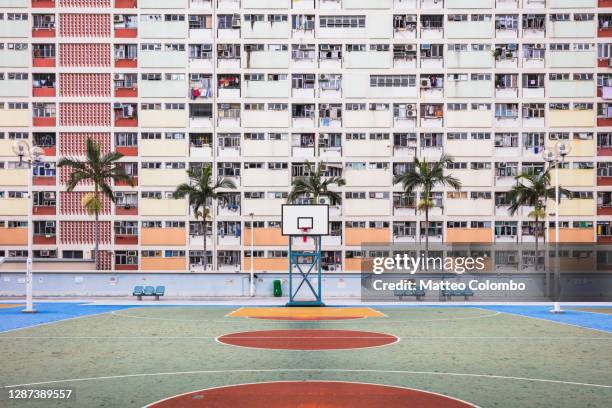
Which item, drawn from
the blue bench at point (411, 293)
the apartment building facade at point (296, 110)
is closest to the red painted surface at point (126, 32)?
the apartment building facade at point (296, 110)

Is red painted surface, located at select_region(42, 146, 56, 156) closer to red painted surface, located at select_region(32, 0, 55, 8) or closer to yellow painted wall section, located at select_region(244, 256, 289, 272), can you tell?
red painted surface, located at select_region(32, 0, 55, 8)

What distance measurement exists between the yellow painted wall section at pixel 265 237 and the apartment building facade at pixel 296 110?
0.90 feet

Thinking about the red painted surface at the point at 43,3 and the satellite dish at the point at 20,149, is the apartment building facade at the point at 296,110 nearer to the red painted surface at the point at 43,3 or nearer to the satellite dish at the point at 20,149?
the red painted surface at the point at 43,3

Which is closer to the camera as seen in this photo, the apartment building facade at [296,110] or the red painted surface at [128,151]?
the apartment building facade at [296,110]

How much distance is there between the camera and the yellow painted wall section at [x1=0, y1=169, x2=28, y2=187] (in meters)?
60.2

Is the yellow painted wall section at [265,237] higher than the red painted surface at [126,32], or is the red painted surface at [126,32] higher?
the red painted surface at [126,32]

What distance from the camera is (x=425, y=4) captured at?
6116 centimetres

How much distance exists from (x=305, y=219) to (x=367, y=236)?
25.3 metres

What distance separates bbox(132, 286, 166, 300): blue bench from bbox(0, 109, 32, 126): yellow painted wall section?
95.0ft

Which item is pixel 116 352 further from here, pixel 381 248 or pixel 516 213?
pixel 516 213

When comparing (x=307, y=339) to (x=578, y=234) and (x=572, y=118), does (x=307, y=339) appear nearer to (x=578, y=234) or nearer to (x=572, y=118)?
(x=578, y=234)

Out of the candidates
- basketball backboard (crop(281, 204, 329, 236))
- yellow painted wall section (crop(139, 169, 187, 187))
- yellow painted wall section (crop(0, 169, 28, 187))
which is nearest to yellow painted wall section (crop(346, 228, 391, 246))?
yellow painted wall section (crop(139, 169, 187, 187))

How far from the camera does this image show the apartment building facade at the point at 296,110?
60.5 metres

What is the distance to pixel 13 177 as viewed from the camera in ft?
198
